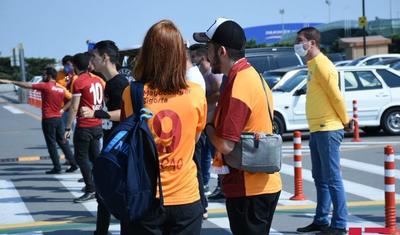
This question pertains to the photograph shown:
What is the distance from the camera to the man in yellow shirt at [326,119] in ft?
21.3

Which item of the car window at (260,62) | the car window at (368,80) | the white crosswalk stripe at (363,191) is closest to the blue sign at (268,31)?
the car window at (260,62)

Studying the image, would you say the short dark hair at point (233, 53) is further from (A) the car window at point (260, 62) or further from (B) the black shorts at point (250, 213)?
(A) the car window at point (260, 62)

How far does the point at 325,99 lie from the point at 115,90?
199cm

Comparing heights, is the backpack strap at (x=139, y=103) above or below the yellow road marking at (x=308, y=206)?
above

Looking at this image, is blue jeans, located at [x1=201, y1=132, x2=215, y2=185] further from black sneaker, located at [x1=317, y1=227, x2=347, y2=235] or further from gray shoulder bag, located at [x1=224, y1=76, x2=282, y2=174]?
gray shoulder bag, located at [x1=224, y1=76, x2=282, y2=174]

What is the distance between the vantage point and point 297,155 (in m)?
8.79

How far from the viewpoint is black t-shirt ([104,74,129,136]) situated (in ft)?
22.2

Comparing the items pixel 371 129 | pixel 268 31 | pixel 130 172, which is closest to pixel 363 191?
pixel 130 172

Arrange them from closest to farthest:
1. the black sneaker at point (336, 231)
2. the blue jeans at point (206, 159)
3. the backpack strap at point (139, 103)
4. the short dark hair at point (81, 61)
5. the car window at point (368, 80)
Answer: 1. the backpack strap at point (139, 103)
2. the black sneaker at point (336, 231)
3. the blue jeans at point (206, 159)
4. the short dark hair at point (81, 61)
5. the car window at point (368, 80)

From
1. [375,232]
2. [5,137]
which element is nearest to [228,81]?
[375,232]

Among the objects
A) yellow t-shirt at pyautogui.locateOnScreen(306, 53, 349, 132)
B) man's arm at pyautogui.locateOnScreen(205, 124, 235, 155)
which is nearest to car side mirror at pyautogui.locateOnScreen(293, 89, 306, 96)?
yellow t-shirt at pyautogui.locateOnScreen(306, 53, 349, 132)

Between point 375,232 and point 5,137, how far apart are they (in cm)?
1480

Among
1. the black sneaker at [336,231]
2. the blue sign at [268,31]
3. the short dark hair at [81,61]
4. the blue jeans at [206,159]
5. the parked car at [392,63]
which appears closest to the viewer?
the black sneaker at [336,231]

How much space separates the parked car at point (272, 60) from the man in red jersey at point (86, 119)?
46.4 feet
